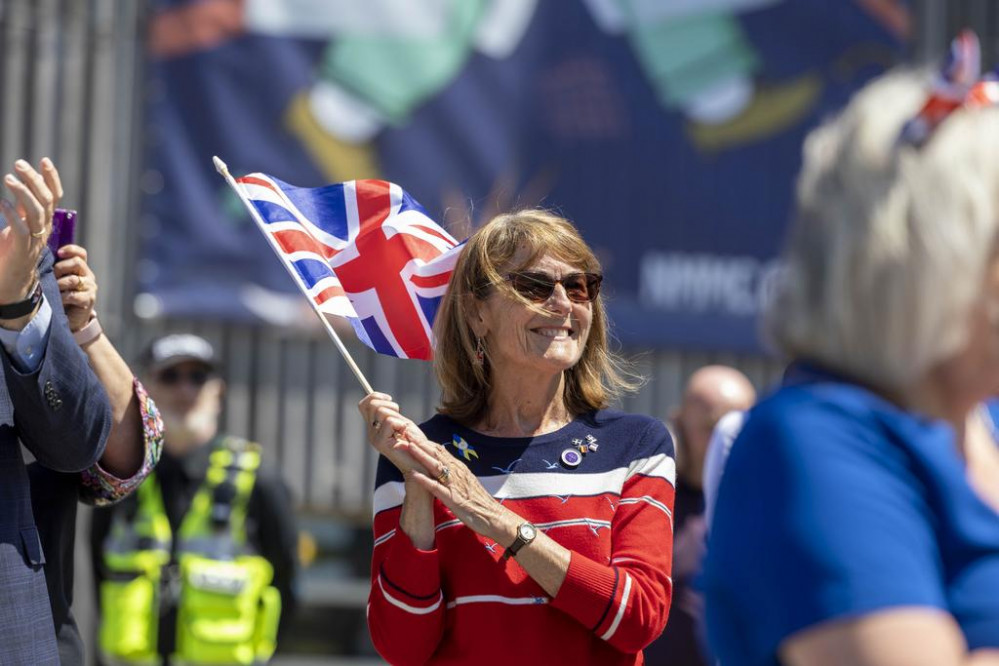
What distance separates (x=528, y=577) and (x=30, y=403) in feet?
3.12

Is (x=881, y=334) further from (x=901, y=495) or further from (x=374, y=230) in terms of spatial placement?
(x=374, y=230)

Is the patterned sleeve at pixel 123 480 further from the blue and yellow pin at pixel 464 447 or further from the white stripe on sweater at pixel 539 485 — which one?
the blue and yellow pin at pixel 464 447

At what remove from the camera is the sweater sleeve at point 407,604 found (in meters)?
2.60

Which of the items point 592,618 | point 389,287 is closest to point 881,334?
point 592,618

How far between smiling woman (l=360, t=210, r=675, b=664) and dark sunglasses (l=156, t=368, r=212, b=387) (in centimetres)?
228

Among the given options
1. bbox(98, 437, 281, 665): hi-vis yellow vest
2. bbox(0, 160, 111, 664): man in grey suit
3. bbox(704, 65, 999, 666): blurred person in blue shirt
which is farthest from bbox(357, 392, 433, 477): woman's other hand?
bbox(98, 437, 281, 665): hi-vis yellow vest

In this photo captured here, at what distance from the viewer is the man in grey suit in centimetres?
245

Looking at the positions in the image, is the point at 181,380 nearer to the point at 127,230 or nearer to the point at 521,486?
the point at 127,230

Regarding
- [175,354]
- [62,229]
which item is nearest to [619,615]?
[62,229]

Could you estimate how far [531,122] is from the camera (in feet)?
22.1

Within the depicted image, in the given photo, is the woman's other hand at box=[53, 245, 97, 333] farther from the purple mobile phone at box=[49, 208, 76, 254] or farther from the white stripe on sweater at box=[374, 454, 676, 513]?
the white stripe on sweater at box=[374, 454, 676, 513]

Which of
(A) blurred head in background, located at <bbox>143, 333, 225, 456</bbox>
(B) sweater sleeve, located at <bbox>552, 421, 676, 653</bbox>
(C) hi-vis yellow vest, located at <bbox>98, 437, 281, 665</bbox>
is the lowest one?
(C) hi-vis yellow vest, located at <bbox>98, 437, 281, 665</bbox>

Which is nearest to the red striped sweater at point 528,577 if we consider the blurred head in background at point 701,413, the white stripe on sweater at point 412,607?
the white stripe on sweater at point 412,607

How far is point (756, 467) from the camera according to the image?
141 cm
